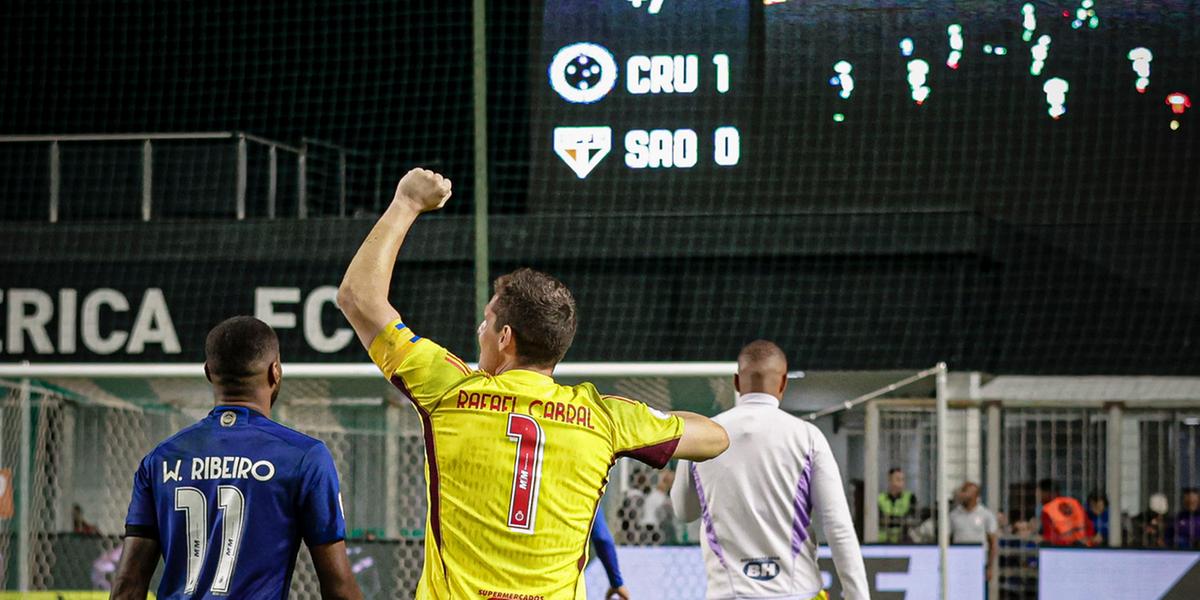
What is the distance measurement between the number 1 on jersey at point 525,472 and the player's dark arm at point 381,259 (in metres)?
0.31

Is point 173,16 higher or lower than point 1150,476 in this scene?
higher

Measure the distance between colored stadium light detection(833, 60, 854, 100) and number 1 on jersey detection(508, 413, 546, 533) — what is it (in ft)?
30.0

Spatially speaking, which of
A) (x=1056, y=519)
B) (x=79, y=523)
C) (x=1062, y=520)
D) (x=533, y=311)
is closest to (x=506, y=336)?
(x=533, y=311)

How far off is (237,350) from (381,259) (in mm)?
506

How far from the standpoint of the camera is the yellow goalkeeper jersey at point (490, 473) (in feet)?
9.54

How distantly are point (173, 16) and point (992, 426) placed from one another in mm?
8652

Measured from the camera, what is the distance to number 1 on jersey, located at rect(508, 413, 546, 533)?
115 inches

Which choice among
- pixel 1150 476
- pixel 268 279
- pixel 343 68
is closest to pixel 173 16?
pixel 343 68

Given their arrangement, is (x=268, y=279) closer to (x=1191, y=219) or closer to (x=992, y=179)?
(x=992, y=179)

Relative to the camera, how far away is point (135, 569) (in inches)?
125

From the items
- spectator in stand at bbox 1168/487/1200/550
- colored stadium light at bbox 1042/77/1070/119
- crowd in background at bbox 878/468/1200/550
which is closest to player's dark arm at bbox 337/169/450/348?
colored stadium light at bbox 1042/77/1070/119

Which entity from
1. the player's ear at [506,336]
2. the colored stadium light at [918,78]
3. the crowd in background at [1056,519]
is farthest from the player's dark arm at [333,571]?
the crowd in background at [1056,519]

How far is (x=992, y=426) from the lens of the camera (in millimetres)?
15422

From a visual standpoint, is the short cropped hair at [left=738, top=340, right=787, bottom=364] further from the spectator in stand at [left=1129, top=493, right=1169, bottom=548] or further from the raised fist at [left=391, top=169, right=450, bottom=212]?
the spectator in stand at [left=1129, top=493, right=1169, bottom=548]
